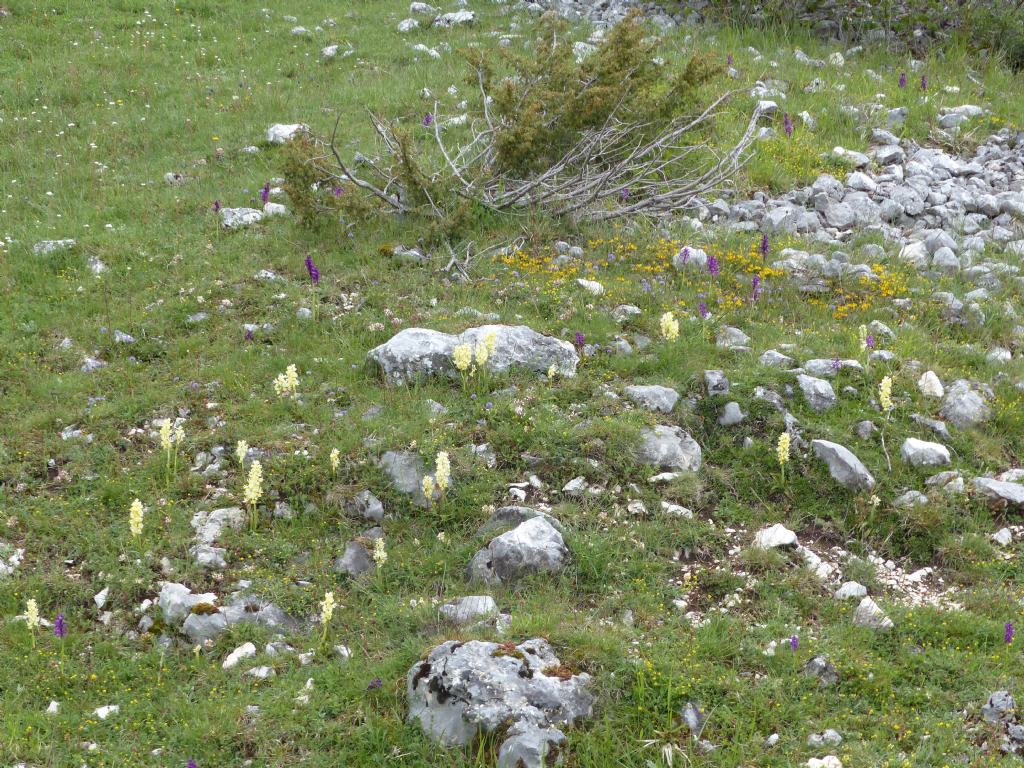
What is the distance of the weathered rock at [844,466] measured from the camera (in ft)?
21.3

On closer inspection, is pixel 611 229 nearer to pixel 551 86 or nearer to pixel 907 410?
pixel 551 86

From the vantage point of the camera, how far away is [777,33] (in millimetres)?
16266

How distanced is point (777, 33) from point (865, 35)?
151cm

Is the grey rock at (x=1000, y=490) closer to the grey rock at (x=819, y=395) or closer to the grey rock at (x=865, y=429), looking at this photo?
the grey rock at (x=865, y=429)

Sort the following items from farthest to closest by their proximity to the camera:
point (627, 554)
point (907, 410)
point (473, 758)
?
point (907, 410) < point (627, 554) < point (473, 758)

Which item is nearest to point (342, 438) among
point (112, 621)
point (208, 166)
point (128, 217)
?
point (112, 621)

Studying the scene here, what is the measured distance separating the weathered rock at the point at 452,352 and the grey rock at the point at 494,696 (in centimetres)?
317

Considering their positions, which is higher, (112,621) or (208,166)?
(208,166)

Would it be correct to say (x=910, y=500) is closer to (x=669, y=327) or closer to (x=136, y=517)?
(x=669, y=327)

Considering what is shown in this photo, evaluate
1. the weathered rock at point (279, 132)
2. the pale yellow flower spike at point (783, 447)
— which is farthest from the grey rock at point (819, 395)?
the weathered rock at point (279, 132)

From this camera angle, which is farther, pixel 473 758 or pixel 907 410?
pixel 907 410

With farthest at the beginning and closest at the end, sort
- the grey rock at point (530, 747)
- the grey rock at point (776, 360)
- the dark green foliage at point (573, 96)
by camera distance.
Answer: the dark green foliage at point (573, 96) → the grey rock at point (776, 360) → the grey rock at point (530, 747)

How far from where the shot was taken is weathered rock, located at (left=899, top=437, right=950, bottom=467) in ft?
21.9

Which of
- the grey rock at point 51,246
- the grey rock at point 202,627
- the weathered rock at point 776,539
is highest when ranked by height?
the grey rock at point 51,246
